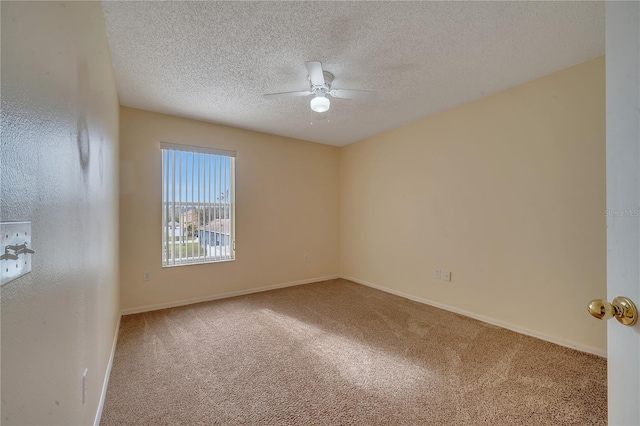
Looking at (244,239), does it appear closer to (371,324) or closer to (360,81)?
(371,324)

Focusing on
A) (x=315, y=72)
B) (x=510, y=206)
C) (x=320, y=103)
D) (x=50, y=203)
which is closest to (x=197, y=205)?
(x=320, y=103)

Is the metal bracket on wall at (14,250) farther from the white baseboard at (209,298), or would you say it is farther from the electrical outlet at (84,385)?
the white baseboard at (209,298)

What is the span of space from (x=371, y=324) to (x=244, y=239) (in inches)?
88.5

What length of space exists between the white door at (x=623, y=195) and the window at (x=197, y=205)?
3937 mm

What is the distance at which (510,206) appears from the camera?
2.82 m

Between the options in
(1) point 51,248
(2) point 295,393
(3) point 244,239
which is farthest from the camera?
(3) point 244,239

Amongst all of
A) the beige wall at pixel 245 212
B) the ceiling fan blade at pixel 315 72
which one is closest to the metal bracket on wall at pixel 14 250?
the ceiling fan blade at pixel 315 72

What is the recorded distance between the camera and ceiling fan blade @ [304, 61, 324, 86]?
2.08m

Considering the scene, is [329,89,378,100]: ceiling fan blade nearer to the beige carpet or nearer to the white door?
the white door

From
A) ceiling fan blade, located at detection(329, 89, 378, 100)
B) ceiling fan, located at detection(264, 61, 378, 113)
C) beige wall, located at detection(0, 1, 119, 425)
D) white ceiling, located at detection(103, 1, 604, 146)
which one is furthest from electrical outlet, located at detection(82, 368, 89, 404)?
ceiling fan blade, located at detection(329, 89, 378, 100)

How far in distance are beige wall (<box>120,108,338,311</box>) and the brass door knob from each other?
3931 mm

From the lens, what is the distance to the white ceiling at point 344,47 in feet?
5.83

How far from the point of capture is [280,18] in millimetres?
1830

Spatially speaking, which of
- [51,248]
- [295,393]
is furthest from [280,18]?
[295,393]
